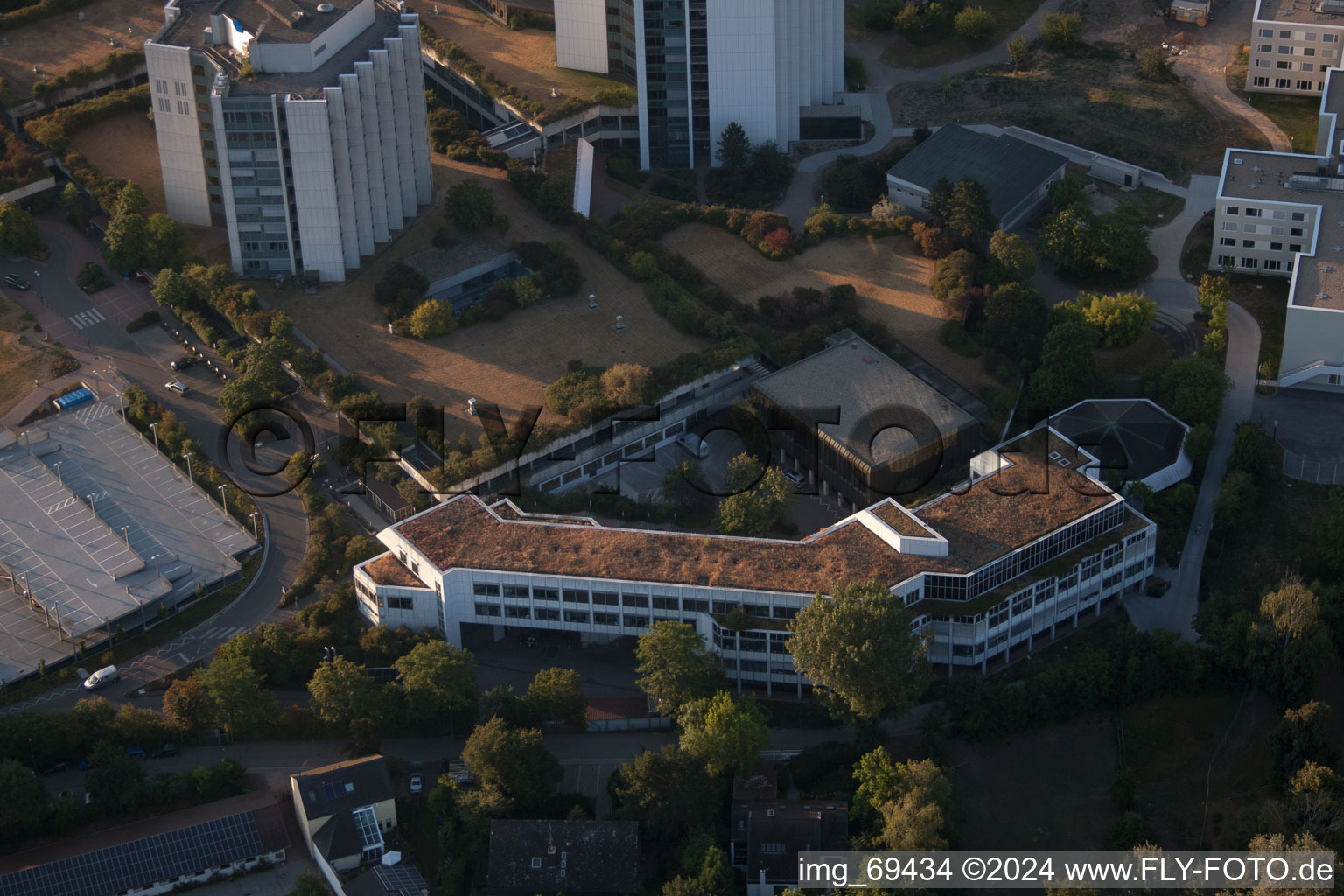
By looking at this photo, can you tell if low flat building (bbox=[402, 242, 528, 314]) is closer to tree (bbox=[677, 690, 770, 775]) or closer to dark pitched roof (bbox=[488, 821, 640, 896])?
tree (bbox=[677, 690, 770, 775])

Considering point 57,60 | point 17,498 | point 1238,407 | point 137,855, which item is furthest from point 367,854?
point 57,60

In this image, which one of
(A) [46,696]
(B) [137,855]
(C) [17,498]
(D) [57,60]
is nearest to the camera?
(B) [137,855]

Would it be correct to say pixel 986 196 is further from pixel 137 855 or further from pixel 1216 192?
pixel 137 855

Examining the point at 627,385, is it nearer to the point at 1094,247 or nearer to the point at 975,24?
the point at 1094,247

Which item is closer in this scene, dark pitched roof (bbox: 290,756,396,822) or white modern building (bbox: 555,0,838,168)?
dark pitched roof (bbox: 290,756,396,822)

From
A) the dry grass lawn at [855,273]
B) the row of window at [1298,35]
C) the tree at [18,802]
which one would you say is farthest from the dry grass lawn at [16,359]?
the row of window at [1298,35]

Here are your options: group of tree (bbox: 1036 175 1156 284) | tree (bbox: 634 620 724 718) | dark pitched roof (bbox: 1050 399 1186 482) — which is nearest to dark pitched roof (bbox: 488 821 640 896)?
tree (bbox: 634 620 724 718)
